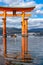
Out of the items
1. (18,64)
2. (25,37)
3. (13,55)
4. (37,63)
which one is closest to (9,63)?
(18,64)

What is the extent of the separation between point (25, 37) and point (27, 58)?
1528 mm

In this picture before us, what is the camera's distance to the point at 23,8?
4316 millimetres

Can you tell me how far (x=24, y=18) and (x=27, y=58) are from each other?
71.6 inches

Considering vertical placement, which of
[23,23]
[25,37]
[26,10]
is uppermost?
[26,10]

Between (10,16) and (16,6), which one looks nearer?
(16,6)

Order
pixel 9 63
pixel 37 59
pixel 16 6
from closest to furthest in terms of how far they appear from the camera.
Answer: pixel 9 63, pixel 37 59, pixel 16 6

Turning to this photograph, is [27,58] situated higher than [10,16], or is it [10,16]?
[10,16]

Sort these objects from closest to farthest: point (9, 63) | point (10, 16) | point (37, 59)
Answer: point (9, 63) < point (37, 59) < point (10, 16)

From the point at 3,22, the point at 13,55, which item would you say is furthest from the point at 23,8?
the point at 13,55

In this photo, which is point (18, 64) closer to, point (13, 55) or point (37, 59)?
point (37, 59)

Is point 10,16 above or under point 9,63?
above

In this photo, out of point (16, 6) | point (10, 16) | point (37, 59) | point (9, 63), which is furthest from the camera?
point (10, 16)

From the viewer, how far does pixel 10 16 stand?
4379mm

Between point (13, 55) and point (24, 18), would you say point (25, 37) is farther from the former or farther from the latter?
point (13, 55)
